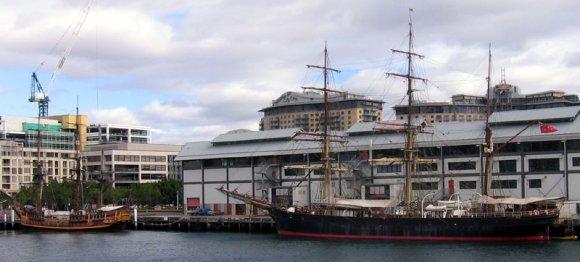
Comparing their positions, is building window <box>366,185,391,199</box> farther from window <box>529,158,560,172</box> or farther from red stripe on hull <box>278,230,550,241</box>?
window <box>529,158,560,172</box>

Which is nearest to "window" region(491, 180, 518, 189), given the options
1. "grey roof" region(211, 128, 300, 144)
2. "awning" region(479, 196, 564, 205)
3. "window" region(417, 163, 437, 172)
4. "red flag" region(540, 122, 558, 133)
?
"red flag" region(540, 122, 558, 133)

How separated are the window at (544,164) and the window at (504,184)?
2701 mm

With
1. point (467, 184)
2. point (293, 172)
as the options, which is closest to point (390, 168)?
point (467, 184)

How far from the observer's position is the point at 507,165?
105750mm

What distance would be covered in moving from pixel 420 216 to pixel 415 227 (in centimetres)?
173

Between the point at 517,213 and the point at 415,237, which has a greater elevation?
the point at 517,213

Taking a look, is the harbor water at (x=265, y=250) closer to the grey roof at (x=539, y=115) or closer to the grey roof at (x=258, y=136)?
the grey roof at (x=539, y=115)

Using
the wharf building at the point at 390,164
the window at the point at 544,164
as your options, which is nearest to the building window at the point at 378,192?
the wharf building at the point at 390,164

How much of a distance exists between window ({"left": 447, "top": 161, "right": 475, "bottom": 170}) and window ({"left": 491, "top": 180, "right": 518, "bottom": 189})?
3.33 metres

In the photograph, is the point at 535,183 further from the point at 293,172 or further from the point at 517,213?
the point at 293,172

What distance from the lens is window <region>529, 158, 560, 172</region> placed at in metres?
102

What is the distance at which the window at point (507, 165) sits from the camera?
105 metres

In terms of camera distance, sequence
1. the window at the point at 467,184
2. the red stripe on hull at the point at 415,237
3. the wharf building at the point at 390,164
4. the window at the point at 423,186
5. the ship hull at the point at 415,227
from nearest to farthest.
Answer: the ship hull at the point at 415,227 < the red stripe on hull at the point at 415,237 < the wharf building at the point at 390,164 < the window at the point at 467,184 < the window at the point at 423,186

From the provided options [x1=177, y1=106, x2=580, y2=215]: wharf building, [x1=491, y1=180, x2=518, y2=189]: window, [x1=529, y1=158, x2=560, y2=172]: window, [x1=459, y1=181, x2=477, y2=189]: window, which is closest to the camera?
[x1=529, y1=158, x2=560, y2=172]: window
